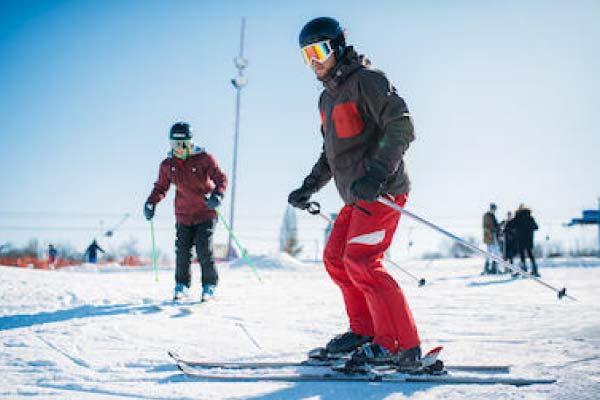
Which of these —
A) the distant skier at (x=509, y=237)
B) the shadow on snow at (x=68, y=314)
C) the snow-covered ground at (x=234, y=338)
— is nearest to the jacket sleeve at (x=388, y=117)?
the snow-covered ground at (x=234, y=338)

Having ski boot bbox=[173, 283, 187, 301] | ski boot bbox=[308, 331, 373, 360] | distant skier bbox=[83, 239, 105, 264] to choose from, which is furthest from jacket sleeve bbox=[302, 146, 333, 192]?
distant skier bbox=[83, 239, 105, 264]

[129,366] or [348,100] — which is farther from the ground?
[348,100]

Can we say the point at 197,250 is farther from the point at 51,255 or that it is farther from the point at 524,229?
the point at 51,255

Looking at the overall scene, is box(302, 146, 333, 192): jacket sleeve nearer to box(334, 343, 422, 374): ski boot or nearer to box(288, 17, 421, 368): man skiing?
box(288, 17, 421, 368): man skiing

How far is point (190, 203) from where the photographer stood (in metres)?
5.13

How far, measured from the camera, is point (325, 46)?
8.51ft

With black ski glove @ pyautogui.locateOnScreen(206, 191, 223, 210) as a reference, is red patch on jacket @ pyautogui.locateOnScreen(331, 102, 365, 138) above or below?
above

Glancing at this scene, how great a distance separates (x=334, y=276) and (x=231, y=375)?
35.4 inches

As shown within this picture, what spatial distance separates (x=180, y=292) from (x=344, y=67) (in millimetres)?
3589

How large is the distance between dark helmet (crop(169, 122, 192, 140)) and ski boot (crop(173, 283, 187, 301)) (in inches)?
69.2

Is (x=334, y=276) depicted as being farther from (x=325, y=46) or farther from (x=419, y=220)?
(x=325, y=46)

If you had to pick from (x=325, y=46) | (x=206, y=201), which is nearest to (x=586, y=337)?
(x=325, y=46)

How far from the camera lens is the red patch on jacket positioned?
8.14 ft

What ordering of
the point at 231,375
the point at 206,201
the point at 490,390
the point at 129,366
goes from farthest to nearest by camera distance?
the point at 206,201 < the point at 129,366 < the point at 231,375 < the point at 490,390
